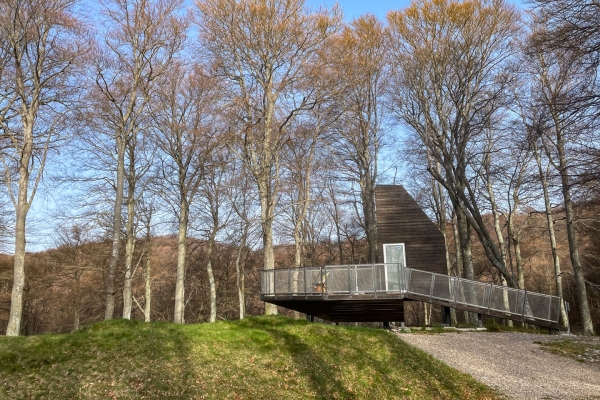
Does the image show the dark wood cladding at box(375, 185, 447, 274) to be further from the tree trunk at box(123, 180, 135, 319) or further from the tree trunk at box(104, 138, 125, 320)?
the tree trunk at box(104, 138, 125, 320)

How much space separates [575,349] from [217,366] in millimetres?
9789

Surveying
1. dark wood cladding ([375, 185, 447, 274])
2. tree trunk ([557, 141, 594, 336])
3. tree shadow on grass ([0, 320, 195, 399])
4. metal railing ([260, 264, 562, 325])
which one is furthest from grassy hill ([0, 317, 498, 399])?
dark wood cladding ([375, 185, 447, 274])

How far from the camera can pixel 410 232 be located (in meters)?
22.8

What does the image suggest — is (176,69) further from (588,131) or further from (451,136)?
(588,131)

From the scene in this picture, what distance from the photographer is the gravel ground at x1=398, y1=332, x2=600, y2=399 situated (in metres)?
8.87

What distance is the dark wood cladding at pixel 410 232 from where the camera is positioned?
22.3 meters

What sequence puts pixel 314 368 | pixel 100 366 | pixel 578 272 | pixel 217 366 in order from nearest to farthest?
pixel 100 366 → pixel 217 366 → pixel 314 368 → pixel 578 272

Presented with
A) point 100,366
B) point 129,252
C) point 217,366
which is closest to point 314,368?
point 217,366

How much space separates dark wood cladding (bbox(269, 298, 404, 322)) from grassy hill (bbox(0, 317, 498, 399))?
539 cm

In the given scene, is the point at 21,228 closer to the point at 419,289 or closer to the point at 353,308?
the point at 353,308

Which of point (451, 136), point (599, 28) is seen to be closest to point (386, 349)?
point (599, 28)

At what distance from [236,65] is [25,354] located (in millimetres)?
14246

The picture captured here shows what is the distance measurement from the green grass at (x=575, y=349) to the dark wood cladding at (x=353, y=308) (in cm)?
472

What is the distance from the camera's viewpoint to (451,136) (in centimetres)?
2028
